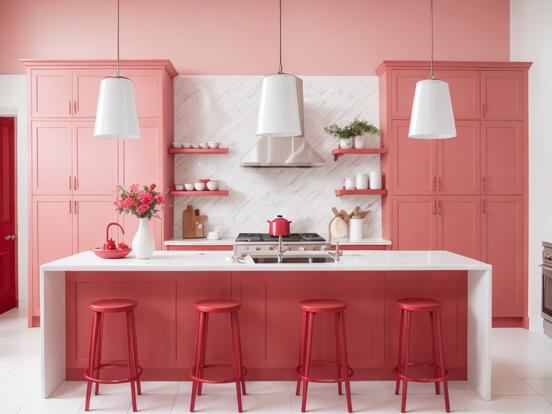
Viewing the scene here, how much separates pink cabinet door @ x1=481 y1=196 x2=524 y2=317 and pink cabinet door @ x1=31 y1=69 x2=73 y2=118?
445cm

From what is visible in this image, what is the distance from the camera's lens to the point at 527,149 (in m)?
5.46

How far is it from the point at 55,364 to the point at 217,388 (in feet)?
3.67

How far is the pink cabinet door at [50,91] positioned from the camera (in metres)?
5.35

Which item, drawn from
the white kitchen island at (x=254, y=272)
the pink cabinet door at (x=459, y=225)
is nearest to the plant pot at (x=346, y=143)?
the pink cabinet door at (x=459, y=225)

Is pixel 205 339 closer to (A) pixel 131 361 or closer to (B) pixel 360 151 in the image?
(A) pixel 131 361

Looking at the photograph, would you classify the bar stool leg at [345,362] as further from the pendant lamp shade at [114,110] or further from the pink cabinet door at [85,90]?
the pink cabinet door at [85,90]

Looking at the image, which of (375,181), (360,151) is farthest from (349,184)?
(360,151)

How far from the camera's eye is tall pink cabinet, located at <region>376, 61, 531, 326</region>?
17.8 ft

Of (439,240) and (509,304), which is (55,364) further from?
(509,304)

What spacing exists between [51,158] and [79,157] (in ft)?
0.94

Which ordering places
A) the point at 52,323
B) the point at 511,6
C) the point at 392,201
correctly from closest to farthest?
the point at 52,323 < the point at 392,201 < the point at 511,6

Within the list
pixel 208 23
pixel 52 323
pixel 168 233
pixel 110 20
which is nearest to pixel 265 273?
pixel 52 323

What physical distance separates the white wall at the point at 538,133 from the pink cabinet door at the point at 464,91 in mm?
550

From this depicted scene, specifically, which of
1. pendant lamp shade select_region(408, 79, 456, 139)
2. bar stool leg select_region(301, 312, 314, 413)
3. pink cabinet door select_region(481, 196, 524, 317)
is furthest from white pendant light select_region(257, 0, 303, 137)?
pink cabinet door select_region(481, 196, 524, 317)
